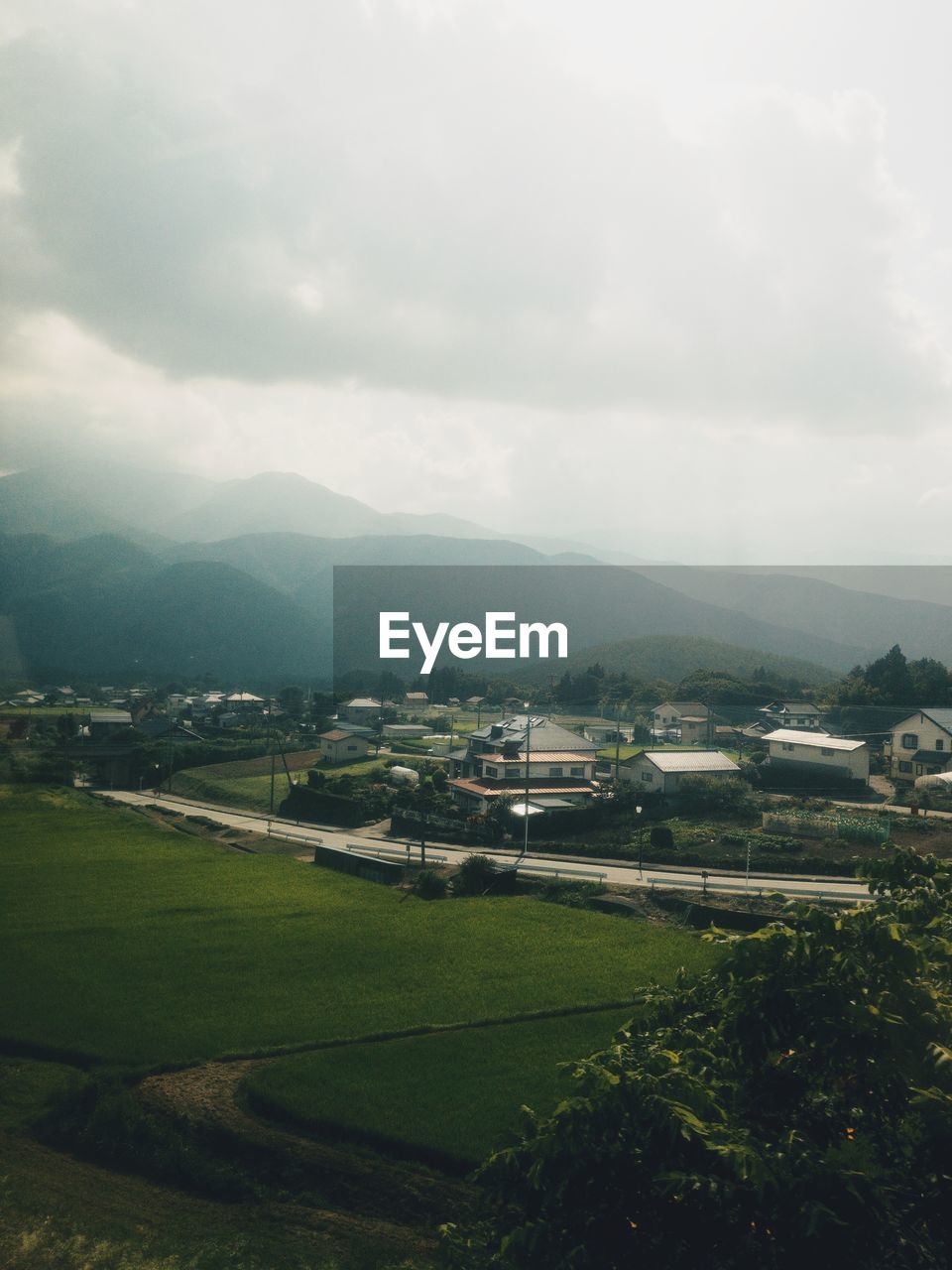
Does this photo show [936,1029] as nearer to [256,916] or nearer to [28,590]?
[256,916]

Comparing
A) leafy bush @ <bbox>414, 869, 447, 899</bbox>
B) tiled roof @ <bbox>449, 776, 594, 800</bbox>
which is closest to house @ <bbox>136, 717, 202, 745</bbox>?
tiled roof @ <bbox>449, 776, 594, 800</bbox>

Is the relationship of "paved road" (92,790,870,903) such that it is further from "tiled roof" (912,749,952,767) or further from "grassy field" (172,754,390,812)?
"tiled roof" (912,749,952,767)

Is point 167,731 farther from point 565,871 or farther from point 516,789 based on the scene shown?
point 565,871

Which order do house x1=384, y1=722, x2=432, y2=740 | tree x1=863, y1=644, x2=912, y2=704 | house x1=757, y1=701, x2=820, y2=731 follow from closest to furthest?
house x1=757, y1=701, x2=820, y2=731, tree x1=863, y1=644, x2=912, y2=704, house x1=384, y1=722, x2=432, y2=740

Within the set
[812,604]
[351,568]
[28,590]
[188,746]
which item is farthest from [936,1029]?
[351,568]

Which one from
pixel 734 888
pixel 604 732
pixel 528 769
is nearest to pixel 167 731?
pixel 604 732

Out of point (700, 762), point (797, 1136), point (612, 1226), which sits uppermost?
point (797, 1136)
